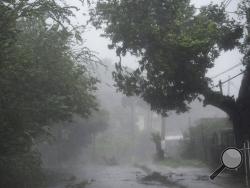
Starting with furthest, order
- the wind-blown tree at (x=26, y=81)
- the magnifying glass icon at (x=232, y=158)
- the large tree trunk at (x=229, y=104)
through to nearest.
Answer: the large tree trunk at (x=229, y=104)
the wind-blown tree at (x=26, y=81)
the magnifying glass icon at (x=232, y=158)

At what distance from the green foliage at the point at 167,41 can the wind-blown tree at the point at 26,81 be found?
3118 mm

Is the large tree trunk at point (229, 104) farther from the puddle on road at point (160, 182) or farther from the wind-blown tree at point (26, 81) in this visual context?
the wind-blown tree at point (26, 81)

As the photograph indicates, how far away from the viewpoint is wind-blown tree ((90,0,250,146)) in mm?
22203

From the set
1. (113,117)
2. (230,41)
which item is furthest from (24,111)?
(113,117)

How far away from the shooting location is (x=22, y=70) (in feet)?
50.9

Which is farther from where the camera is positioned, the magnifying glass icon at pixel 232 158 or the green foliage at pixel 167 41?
the green foliage at pixel 167 41

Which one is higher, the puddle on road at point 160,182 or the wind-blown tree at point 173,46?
the wind-blown tree at point 173,46

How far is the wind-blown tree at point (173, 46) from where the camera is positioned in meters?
22.2

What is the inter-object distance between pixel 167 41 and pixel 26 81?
759 centimetres

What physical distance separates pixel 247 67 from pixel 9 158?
1381 cm

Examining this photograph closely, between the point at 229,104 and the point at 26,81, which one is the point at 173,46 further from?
the point at 26,81

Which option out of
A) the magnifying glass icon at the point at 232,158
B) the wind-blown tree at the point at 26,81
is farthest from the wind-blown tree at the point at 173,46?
the magnifying glass icon at the point at 232,158

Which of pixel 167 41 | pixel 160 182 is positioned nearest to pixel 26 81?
pixel 167 41

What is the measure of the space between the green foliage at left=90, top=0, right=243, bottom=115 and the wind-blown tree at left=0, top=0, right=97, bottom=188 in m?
Result: 3.12
